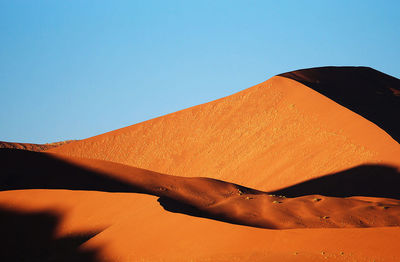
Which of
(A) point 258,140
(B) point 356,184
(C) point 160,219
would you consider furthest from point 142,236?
(A) point 258,140

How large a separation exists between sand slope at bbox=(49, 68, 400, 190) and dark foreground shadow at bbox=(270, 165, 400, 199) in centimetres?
52

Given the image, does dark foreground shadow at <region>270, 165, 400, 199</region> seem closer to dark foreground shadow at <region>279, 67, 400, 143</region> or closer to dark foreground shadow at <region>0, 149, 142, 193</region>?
dark foreground shadow at <region>279, 67, 400, 143</region>

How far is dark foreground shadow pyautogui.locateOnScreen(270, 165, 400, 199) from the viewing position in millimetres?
19897

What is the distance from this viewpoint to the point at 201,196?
1474cm

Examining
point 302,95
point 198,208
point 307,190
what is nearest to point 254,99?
point 302,95

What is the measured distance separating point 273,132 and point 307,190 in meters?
7.97

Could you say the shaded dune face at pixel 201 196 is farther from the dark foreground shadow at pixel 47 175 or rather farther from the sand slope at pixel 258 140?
the sand slope at pixel 258 140

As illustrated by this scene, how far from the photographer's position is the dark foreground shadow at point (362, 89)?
25.9 m

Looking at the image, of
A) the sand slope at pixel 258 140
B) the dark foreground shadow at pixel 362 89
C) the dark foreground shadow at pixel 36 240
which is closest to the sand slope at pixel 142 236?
the dark foreground shadow at pixel 36 240

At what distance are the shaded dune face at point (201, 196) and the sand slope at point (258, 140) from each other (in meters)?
4.62

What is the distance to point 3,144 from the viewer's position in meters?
50.5

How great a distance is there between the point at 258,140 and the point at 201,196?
14878 millimetres

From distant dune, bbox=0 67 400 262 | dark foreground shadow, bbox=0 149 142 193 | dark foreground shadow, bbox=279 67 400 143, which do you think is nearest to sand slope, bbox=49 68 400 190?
distant dune, bbox=0 67 400 262

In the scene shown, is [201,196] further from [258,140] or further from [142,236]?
[258,140]
